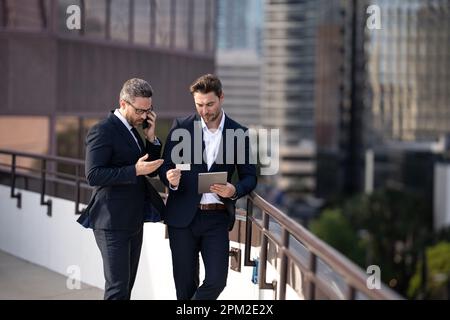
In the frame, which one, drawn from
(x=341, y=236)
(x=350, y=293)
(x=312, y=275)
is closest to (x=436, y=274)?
(x=341, y=236)

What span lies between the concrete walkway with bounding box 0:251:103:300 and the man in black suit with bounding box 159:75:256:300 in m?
2.30

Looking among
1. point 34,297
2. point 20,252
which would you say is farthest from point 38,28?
point 34,297

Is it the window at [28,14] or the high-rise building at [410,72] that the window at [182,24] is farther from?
the high-rise building at [410,72]

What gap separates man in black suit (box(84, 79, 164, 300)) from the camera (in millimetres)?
4727

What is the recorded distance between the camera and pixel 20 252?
29.6ft

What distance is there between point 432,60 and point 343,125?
60.9 feet

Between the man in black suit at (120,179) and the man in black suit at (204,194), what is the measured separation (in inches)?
7.3

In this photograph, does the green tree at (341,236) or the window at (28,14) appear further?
the green tree at (341,236)

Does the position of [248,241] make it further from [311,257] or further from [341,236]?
[341,236]

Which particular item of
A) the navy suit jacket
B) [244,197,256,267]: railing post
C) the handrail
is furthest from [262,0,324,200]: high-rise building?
the navy suit jacket

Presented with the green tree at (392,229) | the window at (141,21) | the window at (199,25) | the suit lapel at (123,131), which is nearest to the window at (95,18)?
the window at (141,21)

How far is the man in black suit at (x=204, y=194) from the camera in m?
4.83
